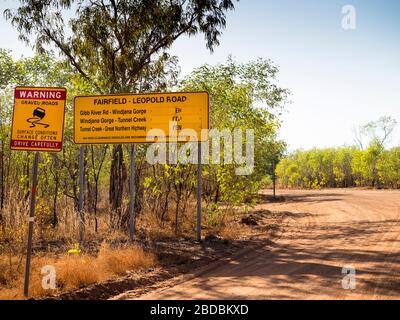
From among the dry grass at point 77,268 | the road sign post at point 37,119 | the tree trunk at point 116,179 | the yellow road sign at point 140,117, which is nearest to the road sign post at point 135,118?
the yellow road sign at point 140,117

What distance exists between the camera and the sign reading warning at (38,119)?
6457mm

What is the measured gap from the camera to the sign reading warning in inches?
254

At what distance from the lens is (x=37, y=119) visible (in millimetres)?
6527

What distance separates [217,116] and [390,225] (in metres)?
7.36

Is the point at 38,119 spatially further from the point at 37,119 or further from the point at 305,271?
the point at 305,271

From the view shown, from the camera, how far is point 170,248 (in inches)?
408

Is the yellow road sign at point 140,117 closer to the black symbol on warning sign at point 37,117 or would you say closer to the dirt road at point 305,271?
the dirt road at point 305,271

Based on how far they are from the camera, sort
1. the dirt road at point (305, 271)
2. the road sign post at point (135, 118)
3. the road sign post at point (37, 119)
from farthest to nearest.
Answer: the road sign post at point (135, 118)
the road sign post at point (37, 119)
the dirt road at point (305, 271)

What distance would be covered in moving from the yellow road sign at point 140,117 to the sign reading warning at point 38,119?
4034 millimetres

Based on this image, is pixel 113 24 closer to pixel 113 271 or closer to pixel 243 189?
pixel 243 189

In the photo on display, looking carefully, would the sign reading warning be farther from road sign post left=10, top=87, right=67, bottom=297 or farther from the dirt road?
the dirt road

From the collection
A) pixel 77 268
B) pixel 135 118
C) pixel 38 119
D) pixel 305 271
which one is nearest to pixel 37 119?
pixel 38 119

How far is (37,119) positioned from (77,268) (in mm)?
2765
